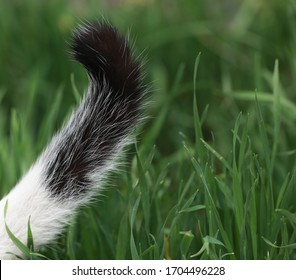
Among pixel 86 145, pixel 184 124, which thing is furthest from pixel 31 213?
pixel 184 124

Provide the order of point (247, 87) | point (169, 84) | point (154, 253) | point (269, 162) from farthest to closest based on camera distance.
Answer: point (169, 84) → point (247, 87) → point (269, 162) → point (154, 253)

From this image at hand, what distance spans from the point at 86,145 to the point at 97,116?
0.07 metres

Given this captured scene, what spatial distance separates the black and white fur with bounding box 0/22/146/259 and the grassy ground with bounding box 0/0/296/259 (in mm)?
227

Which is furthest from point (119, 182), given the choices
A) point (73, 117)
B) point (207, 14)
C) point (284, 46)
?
point (207, 14)

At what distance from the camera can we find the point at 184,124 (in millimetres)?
3223

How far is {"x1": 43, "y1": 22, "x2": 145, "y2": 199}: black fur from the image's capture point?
64.6 inches

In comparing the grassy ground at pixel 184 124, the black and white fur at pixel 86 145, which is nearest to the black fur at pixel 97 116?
the black and white fur at pixel 86 145

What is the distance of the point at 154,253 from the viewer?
5.97 ft

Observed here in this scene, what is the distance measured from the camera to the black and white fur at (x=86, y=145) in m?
1.63

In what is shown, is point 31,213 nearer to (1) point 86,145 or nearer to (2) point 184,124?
(1) point 86,145

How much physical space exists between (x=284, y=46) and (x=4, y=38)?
132 cm

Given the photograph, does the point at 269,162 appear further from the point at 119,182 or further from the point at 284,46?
the point at 284,46

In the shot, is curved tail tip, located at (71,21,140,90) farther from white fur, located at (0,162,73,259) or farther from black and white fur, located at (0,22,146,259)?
white fur, located at (0,162,73,259)

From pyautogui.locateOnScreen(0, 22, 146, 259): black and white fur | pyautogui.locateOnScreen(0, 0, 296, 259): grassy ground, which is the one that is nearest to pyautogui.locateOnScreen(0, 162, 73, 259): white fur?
pyautogui.locateOnScreen(0, 22, 146, 259): black and white fur
